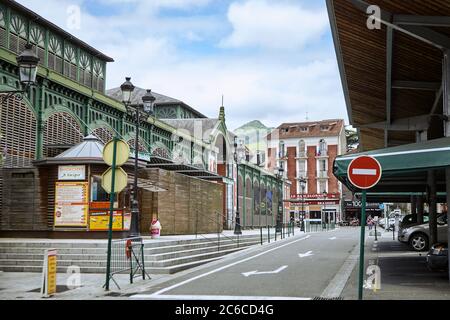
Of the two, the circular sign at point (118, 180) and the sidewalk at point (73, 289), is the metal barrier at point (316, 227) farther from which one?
the circular sign at point (118, 180)

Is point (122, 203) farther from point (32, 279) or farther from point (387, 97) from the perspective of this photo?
point (387, 97)

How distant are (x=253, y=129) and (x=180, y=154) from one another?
6167 centimetres

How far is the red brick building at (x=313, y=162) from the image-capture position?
321 feet

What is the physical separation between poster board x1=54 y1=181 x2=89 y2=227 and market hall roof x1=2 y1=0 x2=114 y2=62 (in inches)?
285

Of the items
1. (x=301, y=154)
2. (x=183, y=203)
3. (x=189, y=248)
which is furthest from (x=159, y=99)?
(x=301, y=154)

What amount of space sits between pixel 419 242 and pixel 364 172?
619 inches

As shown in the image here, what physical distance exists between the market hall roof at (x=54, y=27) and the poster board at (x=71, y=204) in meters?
7.23

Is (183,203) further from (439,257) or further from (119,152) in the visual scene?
(439,257)

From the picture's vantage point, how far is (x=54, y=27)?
25125 millimetres

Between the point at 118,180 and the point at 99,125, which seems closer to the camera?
the point at 118,180

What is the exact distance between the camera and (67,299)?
1218 cm

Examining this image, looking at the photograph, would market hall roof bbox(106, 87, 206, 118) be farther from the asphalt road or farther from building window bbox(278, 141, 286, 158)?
building window bbox(278, 141, 286, 158)

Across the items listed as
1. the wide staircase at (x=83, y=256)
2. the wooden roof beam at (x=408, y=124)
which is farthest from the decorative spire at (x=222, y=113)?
the wide staircase at (x=83, y=256)
